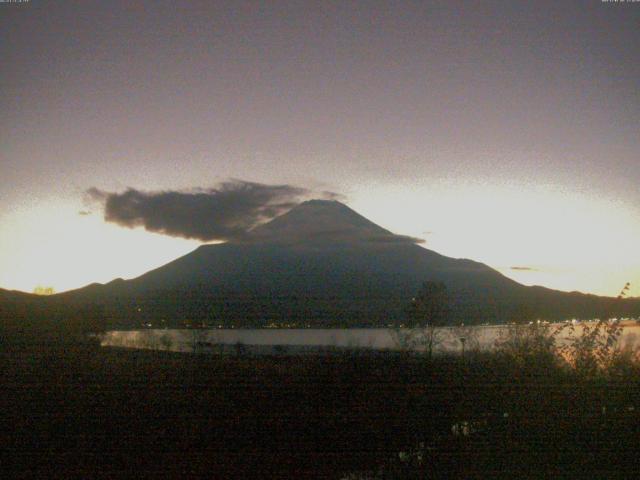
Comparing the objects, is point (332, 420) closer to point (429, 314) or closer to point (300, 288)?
point (429, 314)

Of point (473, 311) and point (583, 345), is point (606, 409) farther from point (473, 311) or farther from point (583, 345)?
point (473, 311)

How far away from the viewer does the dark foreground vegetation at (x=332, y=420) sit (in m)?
6.43

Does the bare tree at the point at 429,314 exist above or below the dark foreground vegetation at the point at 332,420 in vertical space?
above

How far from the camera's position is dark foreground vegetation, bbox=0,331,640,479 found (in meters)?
6.43

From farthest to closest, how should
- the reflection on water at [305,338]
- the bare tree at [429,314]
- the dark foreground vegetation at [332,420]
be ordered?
the bare tree at [429,314] < the reflection on water at [305,338] < the dark foreground vegetation at [332,420]

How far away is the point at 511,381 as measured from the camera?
27.3 ft

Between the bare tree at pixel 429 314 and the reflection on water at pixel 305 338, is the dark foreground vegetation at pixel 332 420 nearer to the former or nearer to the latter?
the reflection on water at pixel 305 338

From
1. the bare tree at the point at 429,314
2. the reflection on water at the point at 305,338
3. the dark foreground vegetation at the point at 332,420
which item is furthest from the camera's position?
the bare tree at the point at 429,314

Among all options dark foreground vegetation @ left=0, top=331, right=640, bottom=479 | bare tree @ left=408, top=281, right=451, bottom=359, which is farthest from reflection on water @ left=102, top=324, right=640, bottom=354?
dark foreground vegetation @ left=0, top=331, right=640, bottom=479

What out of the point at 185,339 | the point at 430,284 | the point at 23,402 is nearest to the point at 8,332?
the point at 23,402

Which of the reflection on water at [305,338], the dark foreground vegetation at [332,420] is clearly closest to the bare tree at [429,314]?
the reflection on water at [305,338]

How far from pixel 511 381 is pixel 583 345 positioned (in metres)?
1.08

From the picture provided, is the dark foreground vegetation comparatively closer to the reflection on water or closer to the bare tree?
the reflection on water

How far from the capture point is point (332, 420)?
30.9 feet
